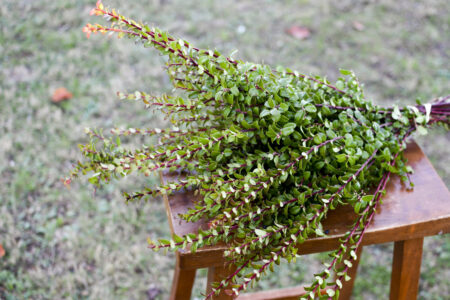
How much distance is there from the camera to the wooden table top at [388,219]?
1161 millimetres

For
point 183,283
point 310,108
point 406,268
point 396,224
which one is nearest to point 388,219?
point 396,224

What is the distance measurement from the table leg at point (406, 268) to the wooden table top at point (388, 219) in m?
0.09

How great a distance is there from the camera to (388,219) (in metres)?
1.24

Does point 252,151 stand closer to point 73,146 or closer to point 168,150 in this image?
point 168,150

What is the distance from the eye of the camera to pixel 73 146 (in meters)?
2.54

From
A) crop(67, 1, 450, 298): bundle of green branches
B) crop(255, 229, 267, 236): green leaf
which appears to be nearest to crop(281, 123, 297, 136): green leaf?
crop(67, 1, 450, 298): bundle of green branches

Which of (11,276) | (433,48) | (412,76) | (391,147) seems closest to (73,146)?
(11,276)

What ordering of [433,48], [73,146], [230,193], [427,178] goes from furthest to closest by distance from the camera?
[433,48] → [73,146] → [427,178] → [230,193]

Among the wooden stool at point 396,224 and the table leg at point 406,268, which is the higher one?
the wooden stool at point 396,224

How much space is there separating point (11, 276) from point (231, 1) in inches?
100

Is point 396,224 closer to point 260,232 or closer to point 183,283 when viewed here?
point 260,232

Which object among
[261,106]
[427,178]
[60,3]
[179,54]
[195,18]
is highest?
[60,3]

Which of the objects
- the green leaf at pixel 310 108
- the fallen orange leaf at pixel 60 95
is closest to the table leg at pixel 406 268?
the green leaf at pixel 310 108

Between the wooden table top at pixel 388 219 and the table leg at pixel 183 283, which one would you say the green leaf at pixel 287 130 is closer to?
the wooden table top at pixel 388 219
